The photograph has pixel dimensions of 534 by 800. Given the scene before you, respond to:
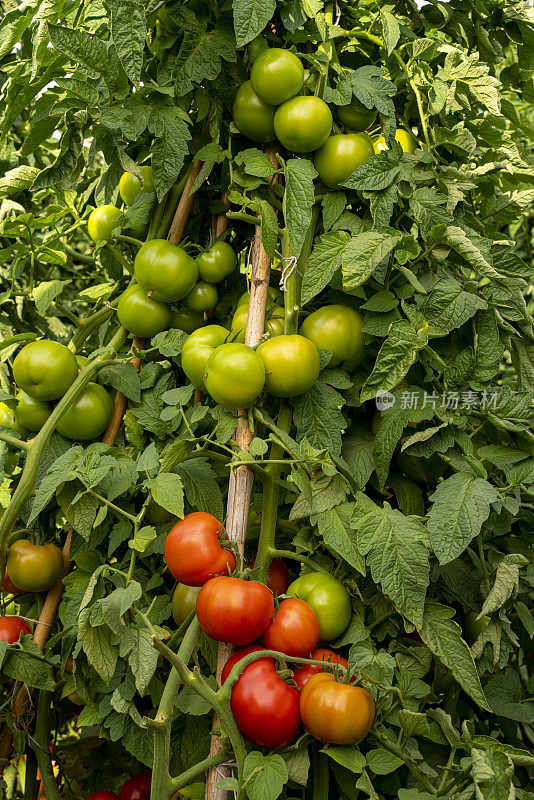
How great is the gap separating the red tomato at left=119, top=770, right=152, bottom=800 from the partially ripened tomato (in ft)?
1.31

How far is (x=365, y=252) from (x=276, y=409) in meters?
0.27

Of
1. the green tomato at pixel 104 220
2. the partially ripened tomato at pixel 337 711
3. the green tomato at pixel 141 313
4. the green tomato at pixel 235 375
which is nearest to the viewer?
the partially ripened tomato at pixel 337 711

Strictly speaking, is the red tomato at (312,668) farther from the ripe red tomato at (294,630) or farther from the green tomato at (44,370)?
the green tomato at (44,370)

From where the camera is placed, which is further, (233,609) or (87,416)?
(87,416)

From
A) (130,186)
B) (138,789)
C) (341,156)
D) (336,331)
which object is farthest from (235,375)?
(138,789)

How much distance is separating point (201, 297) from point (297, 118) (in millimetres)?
315

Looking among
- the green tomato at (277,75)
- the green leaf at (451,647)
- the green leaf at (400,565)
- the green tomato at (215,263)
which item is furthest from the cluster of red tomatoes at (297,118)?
the green leaf at (451,647)

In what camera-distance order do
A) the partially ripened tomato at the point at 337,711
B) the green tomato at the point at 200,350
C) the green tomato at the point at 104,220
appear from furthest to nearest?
the green tomato at the point at 104,220
the green tomato at the point at 200,350
the partially ripened tomato at the point at 337,711

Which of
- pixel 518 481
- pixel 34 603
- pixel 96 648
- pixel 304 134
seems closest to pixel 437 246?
pixel 304 134

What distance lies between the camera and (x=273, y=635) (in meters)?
0.81

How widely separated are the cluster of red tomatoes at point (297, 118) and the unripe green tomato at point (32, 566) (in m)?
0.73

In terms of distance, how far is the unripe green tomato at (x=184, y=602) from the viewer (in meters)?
0.91

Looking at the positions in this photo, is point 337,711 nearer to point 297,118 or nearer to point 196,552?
point 196,552

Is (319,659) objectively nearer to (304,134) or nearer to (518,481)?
(518,481)
